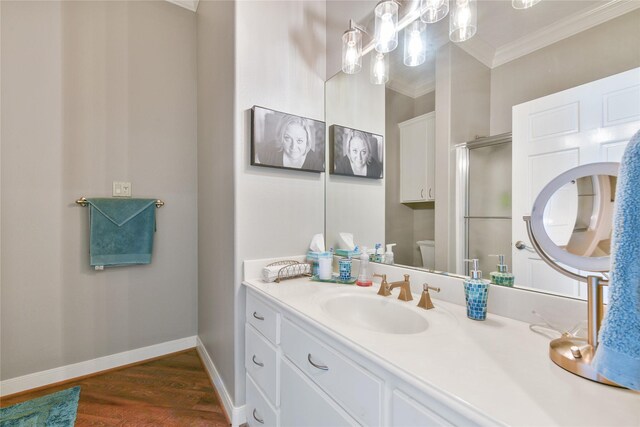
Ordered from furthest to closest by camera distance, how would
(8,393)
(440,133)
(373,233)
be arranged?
(8,393) → (373,233) → (440,133)

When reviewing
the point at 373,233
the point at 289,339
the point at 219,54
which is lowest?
the point at 289,339

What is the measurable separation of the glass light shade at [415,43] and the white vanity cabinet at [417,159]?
260mm

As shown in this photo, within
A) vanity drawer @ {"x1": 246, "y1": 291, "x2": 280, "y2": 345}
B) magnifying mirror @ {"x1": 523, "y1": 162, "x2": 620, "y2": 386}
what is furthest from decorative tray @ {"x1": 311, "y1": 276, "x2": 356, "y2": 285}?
magnifying mirror @ {"x1": 523, "y1": 162, "x2": 620, "y2": 386}

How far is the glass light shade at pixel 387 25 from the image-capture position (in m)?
1.23

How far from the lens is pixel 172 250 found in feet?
6.92

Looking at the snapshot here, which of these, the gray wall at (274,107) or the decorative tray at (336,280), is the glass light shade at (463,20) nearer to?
the gray wall at (274,107)

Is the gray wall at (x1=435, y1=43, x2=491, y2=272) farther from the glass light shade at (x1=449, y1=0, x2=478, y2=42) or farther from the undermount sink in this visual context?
the undermount sink

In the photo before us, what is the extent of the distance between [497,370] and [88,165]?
7.68 ft

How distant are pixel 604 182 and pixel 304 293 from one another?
0.97 metres

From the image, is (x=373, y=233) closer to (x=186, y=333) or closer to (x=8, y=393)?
(x=186, y=333)

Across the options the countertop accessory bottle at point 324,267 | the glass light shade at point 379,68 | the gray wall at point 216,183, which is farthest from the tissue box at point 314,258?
the glass light shade at point 379,68

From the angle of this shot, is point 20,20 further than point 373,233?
Yes

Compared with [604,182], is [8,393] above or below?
below

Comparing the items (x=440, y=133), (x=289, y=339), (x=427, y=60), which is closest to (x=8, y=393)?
(x=289, y=339)
